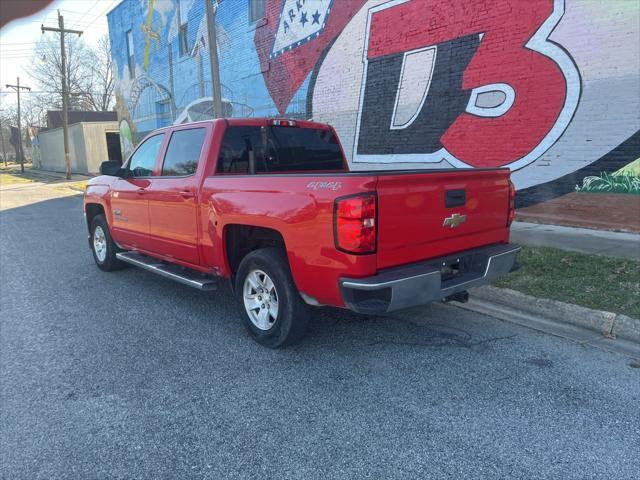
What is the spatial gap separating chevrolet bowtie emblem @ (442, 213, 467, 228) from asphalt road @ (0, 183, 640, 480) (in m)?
A: 1.07

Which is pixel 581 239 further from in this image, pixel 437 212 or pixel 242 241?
pixel 242 241

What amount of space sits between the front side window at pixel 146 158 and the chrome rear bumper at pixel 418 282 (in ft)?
11.0

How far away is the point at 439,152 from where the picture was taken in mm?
9664

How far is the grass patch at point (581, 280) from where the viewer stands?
4578 mm

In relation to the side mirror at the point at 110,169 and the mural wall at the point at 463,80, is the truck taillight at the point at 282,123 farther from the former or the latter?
the mural wall at the point at 463,80

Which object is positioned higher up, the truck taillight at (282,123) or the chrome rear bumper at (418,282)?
the truck taillight at (282,123)

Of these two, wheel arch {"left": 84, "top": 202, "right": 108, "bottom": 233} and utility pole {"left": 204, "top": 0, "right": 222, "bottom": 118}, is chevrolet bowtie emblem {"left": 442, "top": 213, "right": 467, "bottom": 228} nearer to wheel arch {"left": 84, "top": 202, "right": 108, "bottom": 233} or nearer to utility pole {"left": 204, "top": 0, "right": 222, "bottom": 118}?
wheel arch {"left": 84, "top": 202, "right": 108, "bottom": 233}

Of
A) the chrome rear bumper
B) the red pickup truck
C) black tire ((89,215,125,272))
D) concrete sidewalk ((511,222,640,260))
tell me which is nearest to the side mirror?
the red pickup truck

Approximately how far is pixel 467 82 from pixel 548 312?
565 cm

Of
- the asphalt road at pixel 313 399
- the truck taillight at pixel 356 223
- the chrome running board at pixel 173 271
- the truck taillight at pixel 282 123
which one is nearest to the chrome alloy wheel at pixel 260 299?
the asphalt road at pixel 313 399

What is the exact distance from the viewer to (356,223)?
3.14 meters

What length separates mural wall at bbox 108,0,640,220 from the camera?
285 inches

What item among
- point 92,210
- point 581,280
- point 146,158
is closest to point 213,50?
point 92,210

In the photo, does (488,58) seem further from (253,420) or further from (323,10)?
(253,420)
